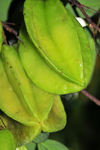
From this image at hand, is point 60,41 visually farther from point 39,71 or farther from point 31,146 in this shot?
point 31,146

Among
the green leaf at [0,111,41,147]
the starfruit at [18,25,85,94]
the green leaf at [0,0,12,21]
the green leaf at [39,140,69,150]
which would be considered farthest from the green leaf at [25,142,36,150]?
the green leaf at [0,0,12,21]

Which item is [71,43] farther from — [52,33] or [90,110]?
[90,110]

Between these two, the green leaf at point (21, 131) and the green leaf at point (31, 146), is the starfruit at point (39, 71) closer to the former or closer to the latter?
the green leaf at point (21, 131)

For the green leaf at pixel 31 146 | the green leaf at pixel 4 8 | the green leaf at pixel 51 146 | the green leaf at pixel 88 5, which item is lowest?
the green leaf at pixel 51 146

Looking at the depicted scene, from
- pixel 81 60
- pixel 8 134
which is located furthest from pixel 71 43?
pixel 8 134

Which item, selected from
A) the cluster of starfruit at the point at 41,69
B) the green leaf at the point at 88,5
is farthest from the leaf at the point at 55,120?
the green leaf at the point at 88,5

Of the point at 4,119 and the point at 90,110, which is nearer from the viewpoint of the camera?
the point at 4,119

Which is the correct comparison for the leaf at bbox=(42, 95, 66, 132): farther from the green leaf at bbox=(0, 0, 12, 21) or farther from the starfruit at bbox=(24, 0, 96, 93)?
the green leaf at bbox=(0, 0, 12, 21)
